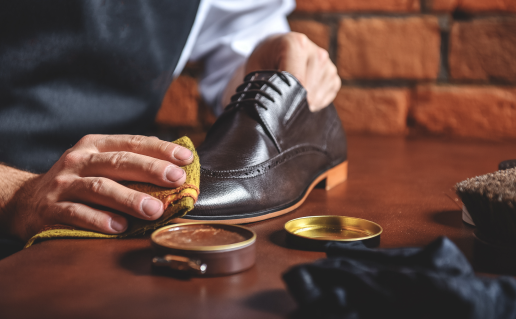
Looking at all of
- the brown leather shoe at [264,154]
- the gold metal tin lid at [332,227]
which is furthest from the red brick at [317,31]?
the gold metal tin lid at [332,227]

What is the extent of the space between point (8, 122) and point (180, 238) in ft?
1.56

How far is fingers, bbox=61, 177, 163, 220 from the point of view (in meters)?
0.49

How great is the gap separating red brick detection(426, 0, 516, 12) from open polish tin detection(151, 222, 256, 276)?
1.08 meters

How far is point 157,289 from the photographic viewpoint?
0.37 meters

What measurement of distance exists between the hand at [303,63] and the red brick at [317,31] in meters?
0.47

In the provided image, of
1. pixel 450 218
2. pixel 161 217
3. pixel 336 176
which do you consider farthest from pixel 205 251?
pixel 336 176

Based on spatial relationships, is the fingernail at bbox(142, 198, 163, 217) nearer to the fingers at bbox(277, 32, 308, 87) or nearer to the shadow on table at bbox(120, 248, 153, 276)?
the shadow on table at bbox(120, 248, 153, 276)

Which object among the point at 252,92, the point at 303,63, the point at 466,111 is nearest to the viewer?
the point at 252,92

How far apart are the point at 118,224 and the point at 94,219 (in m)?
0.03

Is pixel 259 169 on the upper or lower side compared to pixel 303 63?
lower

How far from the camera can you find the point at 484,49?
4.10 ft

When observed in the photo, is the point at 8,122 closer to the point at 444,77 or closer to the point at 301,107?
the point at 301,107

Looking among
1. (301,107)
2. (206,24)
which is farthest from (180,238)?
(206,24)

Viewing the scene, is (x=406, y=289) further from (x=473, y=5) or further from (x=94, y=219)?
(x=473, y=5)
